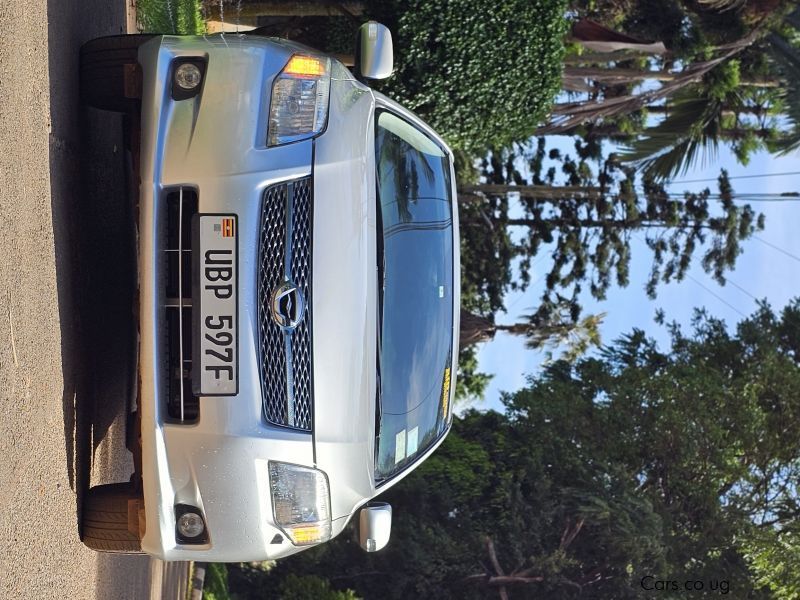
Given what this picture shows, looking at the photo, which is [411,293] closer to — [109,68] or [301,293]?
[301,293]

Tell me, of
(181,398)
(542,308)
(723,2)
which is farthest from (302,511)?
(542,308)

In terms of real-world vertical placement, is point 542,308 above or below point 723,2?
below

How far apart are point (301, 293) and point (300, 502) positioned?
3.19ft

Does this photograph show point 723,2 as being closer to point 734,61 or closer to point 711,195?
point 734,61

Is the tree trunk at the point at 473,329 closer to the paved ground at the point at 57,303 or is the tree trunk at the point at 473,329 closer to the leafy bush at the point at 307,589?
the leafy bush at the point at 307,589

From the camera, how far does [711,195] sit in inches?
675

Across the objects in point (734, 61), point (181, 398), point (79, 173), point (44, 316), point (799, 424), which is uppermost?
point (734, 61)

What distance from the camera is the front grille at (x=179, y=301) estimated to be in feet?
12.6

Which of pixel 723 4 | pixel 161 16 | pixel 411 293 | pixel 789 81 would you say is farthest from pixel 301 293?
pixel 723 4

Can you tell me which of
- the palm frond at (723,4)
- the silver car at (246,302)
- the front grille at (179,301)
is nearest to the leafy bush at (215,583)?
the silver car at (246,302)

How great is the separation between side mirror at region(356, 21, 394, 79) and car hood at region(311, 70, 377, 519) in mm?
701

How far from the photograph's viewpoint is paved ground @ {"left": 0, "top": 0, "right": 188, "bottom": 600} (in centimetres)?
377

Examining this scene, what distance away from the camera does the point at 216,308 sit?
3.79 m

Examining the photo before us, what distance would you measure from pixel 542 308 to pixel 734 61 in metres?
5.71
